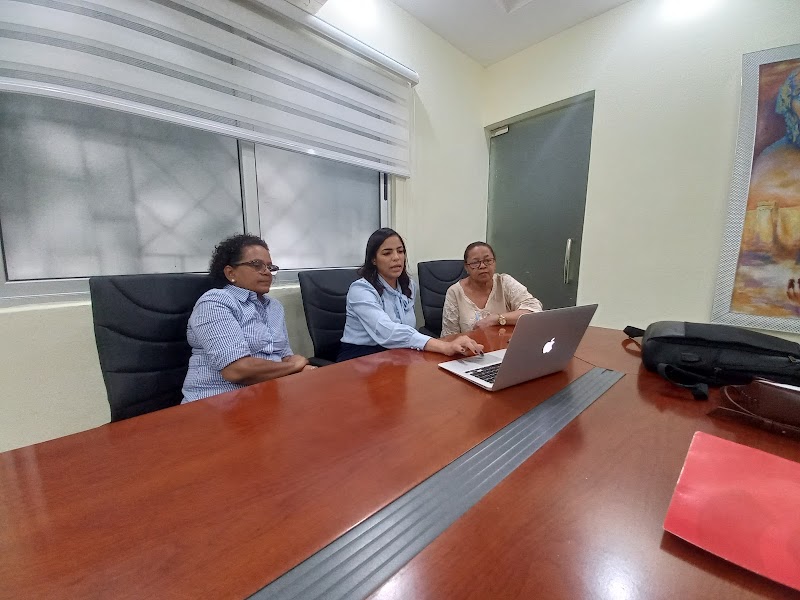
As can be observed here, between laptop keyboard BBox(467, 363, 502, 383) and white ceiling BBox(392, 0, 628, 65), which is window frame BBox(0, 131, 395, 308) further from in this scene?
laptop keyboard BBox(467, 363, 502, 383)

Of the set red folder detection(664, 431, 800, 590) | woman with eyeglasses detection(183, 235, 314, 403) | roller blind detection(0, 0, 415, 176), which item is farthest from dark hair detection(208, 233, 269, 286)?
red folder detection(664, 431, 800, 590)

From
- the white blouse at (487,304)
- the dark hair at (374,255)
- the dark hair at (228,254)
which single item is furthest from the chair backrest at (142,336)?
the white blouse at (487,304)

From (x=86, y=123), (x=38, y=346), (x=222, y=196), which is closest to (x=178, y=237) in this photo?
(x=222, y=196)

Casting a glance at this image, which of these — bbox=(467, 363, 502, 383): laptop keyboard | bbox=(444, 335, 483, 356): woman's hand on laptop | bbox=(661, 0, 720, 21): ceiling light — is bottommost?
bbox=(467, 363, 502, 383): laptop keyboard

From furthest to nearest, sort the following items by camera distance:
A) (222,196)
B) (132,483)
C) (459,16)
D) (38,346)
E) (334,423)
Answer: (459,16) < (222,196) < (38,346) < (334,423) < (132,483)

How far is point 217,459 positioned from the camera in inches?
21.9

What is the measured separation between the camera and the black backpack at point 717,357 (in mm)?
856

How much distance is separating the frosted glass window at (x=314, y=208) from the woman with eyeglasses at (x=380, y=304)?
72 cm

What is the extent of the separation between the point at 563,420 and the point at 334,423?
0.51 meters

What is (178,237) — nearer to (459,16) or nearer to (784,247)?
(459,16)

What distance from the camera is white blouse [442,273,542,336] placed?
74.9 inches

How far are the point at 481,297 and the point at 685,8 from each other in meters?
2.17

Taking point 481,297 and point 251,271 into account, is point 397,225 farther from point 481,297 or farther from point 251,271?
point 251,271

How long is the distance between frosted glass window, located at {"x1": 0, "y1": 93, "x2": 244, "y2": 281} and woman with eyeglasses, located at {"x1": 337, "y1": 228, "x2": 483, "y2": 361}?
2.95 ft
